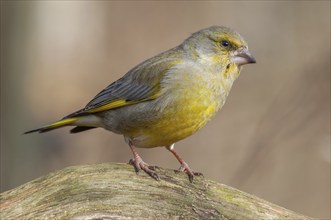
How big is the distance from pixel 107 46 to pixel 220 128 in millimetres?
4765

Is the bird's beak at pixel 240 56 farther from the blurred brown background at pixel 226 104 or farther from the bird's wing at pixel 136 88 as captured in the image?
the blurred brown background at pixel 226 104

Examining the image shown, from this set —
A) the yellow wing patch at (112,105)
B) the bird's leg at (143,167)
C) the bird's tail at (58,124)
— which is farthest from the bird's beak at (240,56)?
the bird's tail at (58,124)

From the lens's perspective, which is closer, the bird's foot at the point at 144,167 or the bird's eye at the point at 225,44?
the bird's foot at the point at 144,167

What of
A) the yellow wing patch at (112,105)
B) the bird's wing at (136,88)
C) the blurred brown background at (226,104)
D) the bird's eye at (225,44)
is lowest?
the blurred brown background at (226,104)

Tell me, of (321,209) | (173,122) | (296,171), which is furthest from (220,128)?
(173,122)

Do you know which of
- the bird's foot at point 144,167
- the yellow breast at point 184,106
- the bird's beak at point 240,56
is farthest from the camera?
the bird's beak at point 240,56

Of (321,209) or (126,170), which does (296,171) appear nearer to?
(321,209)

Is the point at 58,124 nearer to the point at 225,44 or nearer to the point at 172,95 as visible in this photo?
the point at 172,95

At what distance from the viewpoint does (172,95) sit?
20.3 feet

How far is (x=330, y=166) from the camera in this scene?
10117 mm

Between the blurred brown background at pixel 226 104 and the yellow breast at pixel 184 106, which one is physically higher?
the yellow breast at pixel 184 106

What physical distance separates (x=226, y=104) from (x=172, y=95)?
19.1 feet

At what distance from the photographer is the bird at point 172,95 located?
6074 millimetres

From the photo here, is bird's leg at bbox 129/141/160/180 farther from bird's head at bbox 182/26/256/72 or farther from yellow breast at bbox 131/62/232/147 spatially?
bird's head at bbox 182/26/256/72
